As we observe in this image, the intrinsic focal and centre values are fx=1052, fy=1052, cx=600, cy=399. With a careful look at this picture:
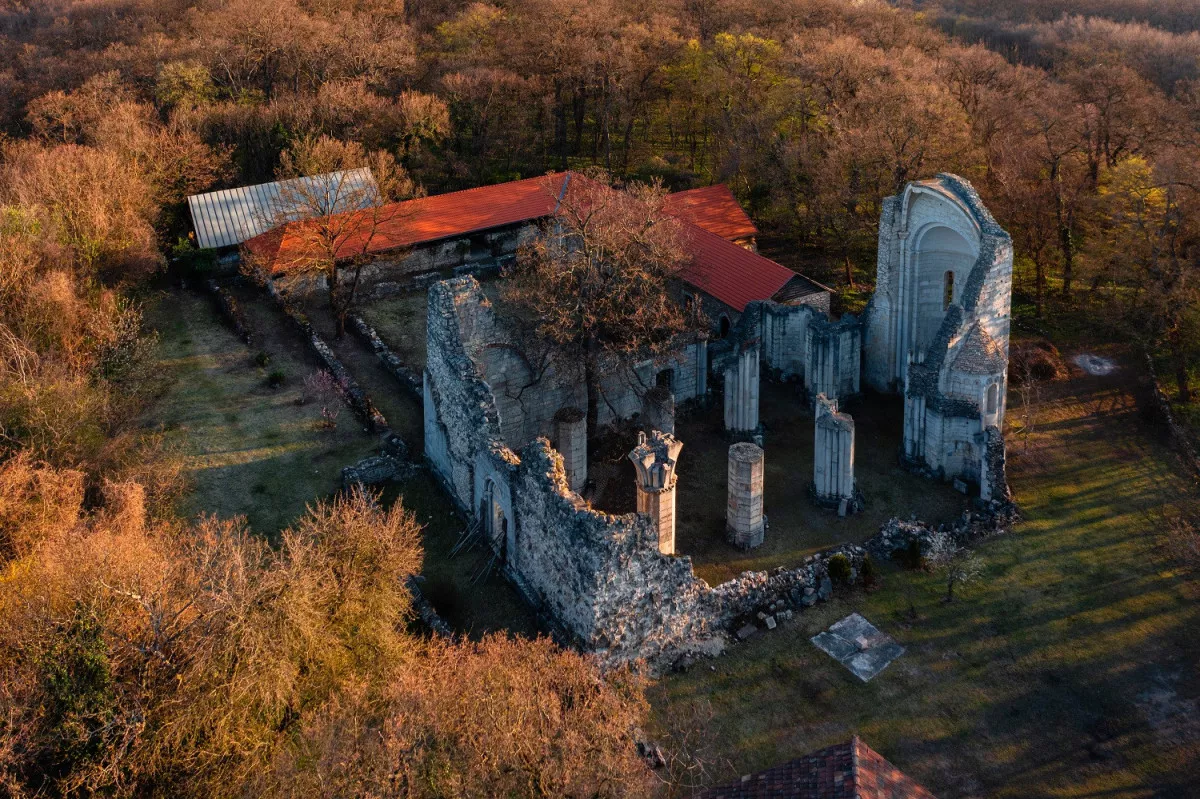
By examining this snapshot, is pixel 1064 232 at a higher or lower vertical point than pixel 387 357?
higher

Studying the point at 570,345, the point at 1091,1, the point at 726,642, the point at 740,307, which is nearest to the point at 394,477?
the point at 570,345

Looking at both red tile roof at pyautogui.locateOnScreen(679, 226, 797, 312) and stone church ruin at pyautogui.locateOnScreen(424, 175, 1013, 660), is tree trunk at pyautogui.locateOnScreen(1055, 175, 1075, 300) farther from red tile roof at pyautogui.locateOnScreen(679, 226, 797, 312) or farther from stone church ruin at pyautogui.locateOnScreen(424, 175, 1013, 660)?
red tile roof at pyautogui.locateOnScreen(679, 226, 797, 312)

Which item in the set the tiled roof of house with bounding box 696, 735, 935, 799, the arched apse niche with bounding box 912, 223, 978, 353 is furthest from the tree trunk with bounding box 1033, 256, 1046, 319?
the tiled roof of house with bounding box 696, 735, 935, 799

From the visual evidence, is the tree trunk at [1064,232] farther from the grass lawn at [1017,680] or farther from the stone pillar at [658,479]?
the stone pillar at [658,479]

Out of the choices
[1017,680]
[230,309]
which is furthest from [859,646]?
[230,309]

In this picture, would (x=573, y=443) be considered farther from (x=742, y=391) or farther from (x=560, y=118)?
(x=560, y=118)

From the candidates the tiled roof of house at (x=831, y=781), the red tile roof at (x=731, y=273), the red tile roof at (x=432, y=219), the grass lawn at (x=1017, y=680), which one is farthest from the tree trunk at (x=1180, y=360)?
the tiled roof of house at (x=831, y=781)

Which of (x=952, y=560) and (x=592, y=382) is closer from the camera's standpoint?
(x=952, y=560)

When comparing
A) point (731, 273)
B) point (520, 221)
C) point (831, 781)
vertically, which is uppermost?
point (831, 781)
